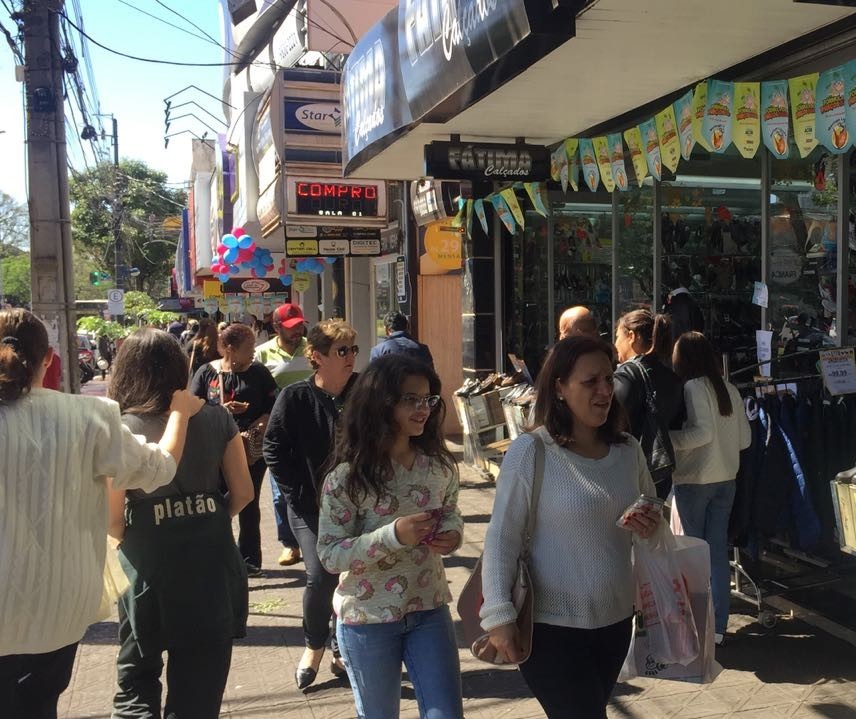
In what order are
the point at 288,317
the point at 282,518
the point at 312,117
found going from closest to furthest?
the point at 282,518 < the point at 288,317 < the point at 312,117

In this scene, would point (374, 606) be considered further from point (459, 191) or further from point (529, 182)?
point (459, 191)

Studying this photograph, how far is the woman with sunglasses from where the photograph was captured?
411cm

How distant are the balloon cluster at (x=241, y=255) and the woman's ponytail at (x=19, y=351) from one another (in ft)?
45.6

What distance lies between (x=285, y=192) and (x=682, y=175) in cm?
623

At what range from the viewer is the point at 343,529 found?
2801 mm

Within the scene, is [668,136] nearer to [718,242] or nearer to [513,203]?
[718,242]

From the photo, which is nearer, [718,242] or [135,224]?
[718,242]

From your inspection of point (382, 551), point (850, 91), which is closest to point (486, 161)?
point (850, 91)

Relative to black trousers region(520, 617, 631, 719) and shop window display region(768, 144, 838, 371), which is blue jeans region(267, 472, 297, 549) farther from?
shop window display region(768, 144, 838, 371)

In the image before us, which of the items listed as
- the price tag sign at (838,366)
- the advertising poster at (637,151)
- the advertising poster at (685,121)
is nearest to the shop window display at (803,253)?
the price tag sign at (838,366)

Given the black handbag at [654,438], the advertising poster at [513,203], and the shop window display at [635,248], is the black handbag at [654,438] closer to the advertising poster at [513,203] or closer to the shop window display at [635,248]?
the shop window display at [635,248]

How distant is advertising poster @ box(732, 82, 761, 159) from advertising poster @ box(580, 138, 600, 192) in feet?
5.55

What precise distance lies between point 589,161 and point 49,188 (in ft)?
16.4

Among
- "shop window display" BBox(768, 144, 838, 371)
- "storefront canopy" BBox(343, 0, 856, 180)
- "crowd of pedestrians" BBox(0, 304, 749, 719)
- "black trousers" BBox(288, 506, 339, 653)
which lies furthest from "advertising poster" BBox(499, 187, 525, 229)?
"crowd of pedestrians" BBox(0, 304, 749, 719)
